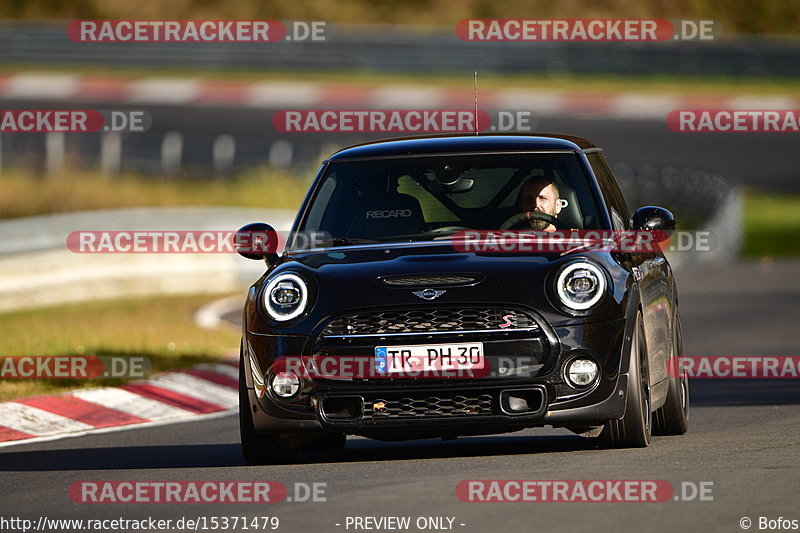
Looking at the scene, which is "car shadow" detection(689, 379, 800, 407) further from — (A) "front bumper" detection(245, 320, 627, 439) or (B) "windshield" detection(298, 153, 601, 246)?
(A) "front bumper" detection(245, 320, 627, 439)

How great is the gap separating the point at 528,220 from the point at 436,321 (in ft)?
3.76

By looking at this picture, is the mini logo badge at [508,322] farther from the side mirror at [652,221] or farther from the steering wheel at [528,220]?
the side mirror at [652,221]

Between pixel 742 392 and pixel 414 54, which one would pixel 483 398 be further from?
pixel 414 54

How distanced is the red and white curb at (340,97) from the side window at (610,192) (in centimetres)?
2671

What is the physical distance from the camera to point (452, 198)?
9.09 metres

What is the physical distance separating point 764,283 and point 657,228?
12414mm

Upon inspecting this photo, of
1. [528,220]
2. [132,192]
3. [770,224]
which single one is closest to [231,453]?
[528,220]

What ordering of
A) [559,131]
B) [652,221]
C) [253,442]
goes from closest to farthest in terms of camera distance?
[253,442] → [652,221] → [559,131]

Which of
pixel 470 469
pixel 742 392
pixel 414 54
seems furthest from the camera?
pixel 414 54

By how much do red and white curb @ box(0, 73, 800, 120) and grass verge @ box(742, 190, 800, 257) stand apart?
5.29 m

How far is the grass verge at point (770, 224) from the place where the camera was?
87.5 feet

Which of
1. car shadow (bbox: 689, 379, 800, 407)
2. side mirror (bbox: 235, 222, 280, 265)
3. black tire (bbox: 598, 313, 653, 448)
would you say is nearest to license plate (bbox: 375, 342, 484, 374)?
black tire (bbox: 598, 313, 653, 448)

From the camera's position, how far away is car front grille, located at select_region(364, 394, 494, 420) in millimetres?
7969

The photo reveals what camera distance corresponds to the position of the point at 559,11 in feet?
163
